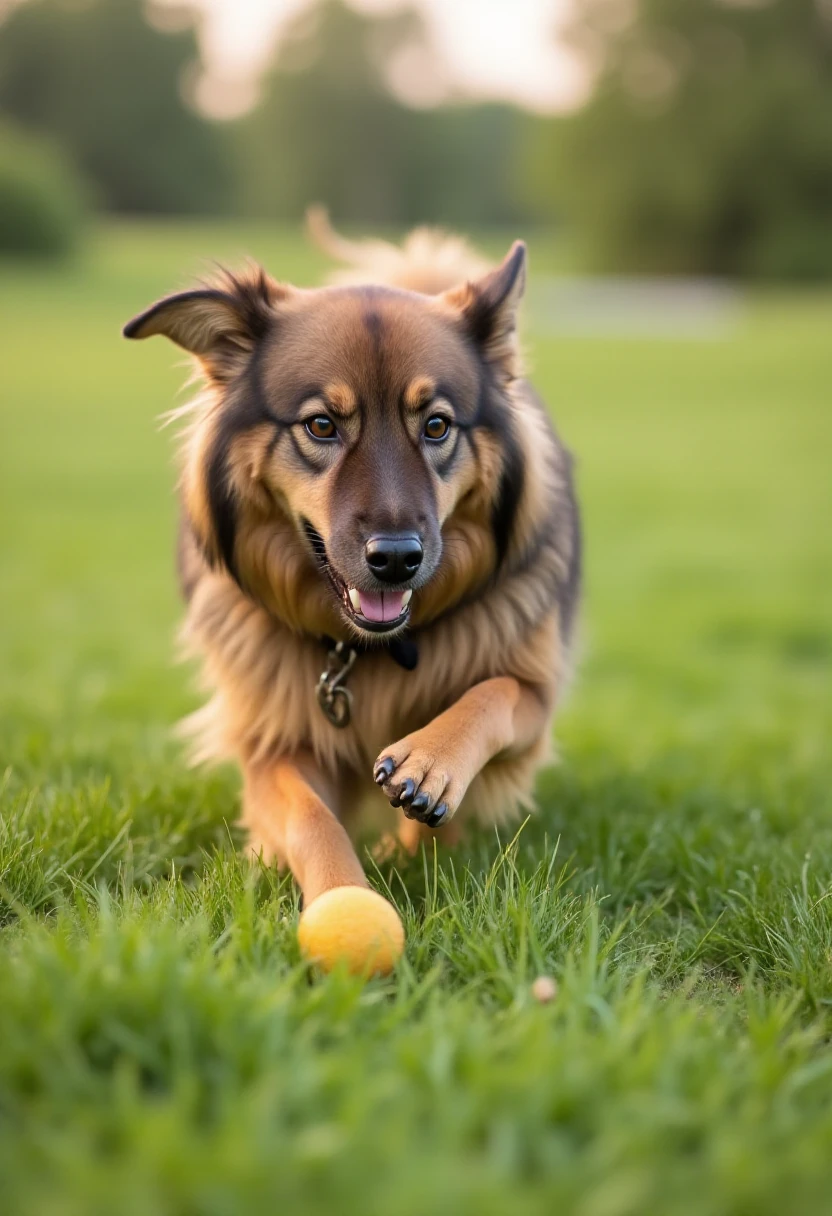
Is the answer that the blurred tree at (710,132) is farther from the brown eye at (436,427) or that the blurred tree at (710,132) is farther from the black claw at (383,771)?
the black claw at (383,771)

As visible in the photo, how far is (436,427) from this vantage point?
11.3 feet

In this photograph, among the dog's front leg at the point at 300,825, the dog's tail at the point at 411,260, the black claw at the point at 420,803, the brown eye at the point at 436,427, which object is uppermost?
the dog's tail at the point at 411,260

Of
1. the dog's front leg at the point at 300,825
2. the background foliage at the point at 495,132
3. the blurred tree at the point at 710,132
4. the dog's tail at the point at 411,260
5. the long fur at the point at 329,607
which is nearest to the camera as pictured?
the dog's front leg at the point at 300,825

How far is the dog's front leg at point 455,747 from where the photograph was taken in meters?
2.97

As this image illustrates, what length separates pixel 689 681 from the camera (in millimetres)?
7523

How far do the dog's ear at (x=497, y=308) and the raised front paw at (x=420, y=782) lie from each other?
4.46 ft

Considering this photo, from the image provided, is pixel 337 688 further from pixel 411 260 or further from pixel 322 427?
pixel 411 260

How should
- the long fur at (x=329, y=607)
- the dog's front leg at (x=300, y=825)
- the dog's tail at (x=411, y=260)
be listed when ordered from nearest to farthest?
1. the dog's front leg at (x=300, y=825)
2. the long fur at (x=329, y=607)
3. the dog's tail at (x=411, y=260)

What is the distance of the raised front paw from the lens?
2957mm

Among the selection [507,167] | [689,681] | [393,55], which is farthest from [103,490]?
[393,55]

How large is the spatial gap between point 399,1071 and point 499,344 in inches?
91.9

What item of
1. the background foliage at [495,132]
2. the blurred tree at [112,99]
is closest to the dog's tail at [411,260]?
the background foliage at [495,132]

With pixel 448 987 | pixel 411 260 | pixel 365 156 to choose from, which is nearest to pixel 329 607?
Answer: pixel 448 987

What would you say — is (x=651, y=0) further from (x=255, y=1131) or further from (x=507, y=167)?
(x=255, y=1131)
